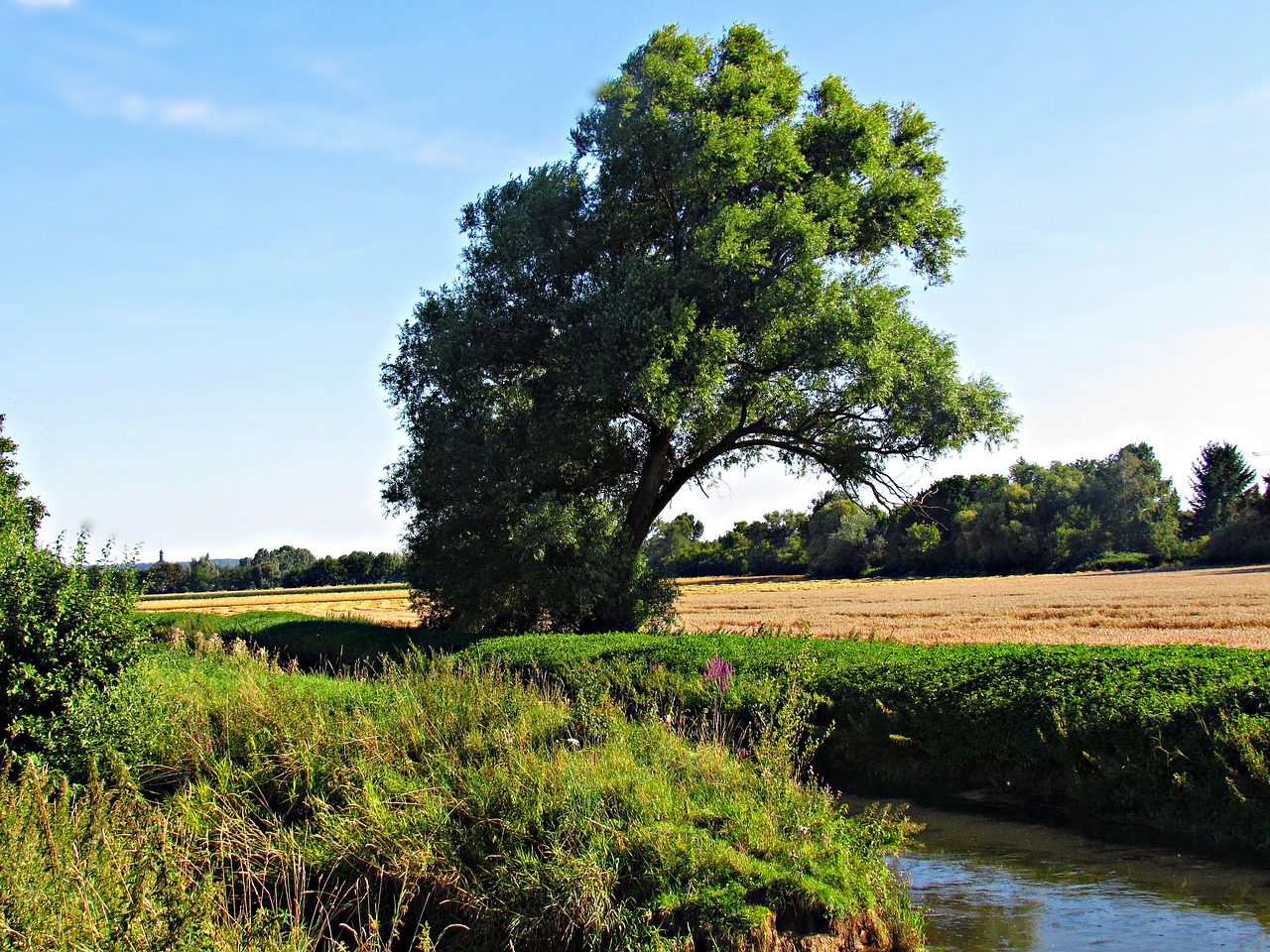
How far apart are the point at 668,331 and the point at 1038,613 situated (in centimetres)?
2126

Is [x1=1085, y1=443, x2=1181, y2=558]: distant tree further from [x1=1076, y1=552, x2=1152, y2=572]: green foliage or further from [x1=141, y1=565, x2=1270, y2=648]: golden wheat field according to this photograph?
[x1=141, y1=565, x2=1270, y2=648]: golden wheat field

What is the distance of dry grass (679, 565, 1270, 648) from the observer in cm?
2281

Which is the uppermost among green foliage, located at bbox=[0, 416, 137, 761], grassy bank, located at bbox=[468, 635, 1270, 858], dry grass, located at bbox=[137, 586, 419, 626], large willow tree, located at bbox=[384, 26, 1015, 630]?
large willow tree, located at bbox=[384, 26, 1015, 630]

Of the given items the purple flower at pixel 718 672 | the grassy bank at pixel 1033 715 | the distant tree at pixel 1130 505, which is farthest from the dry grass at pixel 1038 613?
the distant tree at pixel 1130 505

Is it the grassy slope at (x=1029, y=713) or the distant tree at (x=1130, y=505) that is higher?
the distant tree at (x=1130, y=505)

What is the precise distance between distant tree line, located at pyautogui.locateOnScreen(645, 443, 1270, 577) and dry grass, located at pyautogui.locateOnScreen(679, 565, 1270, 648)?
1932 cm

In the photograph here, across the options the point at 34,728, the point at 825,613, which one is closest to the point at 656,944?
the point at 34,728

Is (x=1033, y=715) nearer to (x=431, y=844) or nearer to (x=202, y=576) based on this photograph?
(x=431, y=844)

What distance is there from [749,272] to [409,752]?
1193 cm

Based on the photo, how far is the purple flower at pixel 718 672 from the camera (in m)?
13.2

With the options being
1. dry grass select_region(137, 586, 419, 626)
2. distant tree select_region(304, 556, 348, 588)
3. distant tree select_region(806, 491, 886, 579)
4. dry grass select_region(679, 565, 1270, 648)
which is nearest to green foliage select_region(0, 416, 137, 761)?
dry grass select_region(679, 565, 1270, 648)

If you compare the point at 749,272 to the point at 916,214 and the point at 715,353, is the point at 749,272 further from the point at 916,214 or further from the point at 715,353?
the point at 916,214

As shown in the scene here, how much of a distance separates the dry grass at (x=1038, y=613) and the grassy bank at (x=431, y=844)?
991 centimetres

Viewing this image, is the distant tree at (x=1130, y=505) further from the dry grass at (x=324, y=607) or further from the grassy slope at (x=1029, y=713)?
the grassy slope at (x=1029, y=713)
